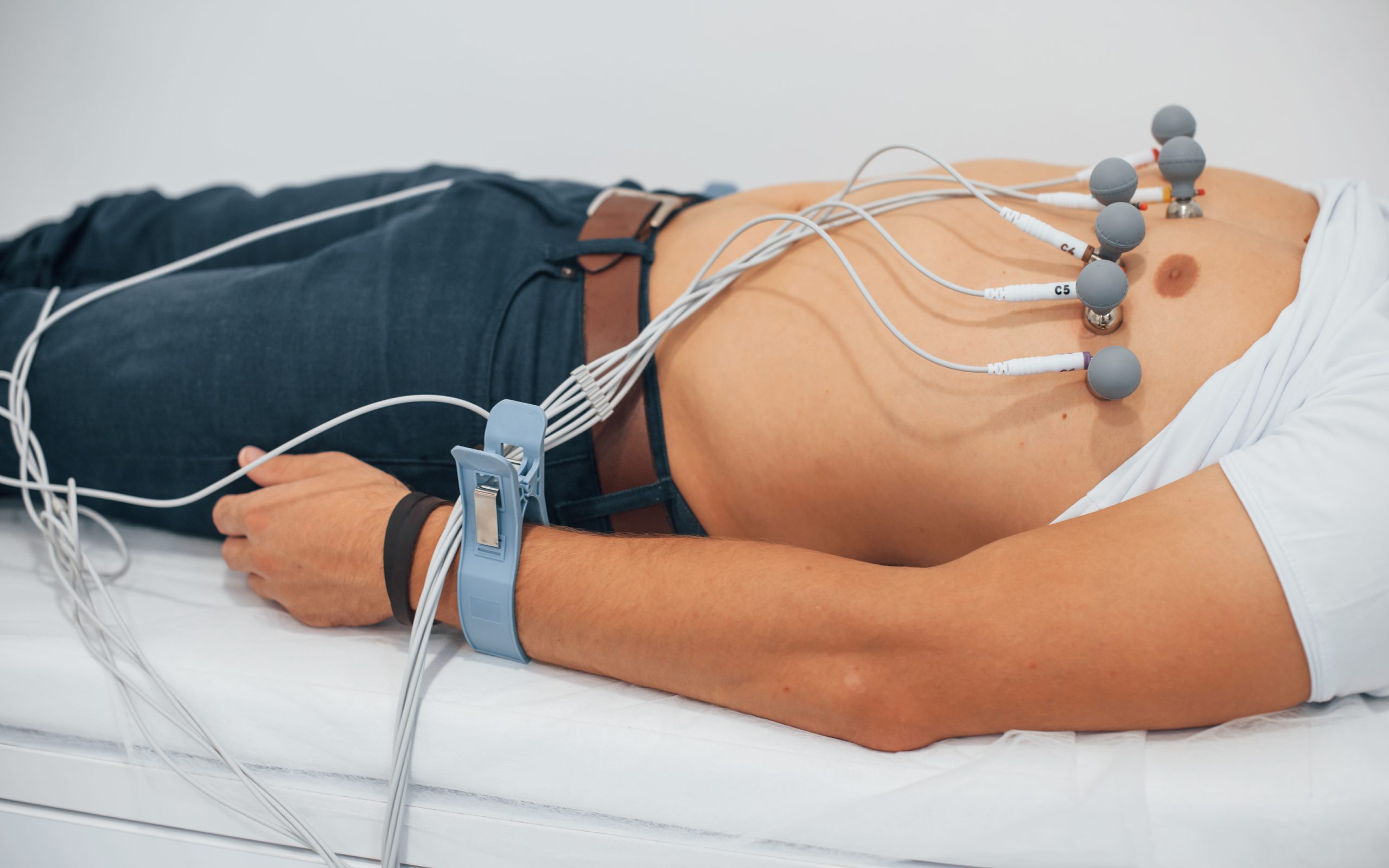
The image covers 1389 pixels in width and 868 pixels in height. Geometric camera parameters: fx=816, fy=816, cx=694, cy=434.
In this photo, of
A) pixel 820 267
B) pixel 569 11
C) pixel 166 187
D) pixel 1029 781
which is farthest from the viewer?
pixel 166 187

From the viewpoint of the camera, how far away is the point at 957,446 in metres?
0.72

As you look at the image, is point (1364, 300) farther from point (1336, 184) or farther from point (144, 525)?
point (144, 525)

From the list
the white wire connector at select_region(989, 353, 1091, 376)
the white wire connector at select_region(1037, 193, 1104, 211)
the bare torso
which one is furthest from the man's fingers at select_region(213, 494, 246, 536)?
the white wire connector at select_region(1037, 193, 1104, 211)

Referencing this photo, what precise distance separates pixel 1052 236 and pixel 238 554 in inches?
34.2

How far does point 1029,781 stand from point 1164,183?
→ 63 centimetres

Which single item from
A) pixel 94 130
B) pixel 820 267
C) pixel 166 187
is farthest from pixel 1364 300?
pixel 94 130

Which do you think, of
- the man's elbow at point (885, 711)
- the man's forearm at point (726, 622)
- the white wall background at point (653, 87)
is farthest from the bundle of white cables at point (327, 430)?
the white wall background at point (653, 87)

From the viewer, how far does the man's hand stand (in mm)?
796

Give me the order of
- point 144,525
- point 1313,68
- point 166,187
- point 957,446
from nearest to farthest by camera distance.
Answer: point 957,446
point 144,525
point 1313,68
point 166,187

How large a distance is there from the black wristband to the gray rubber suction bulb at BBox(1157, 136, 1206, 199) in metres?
0.78

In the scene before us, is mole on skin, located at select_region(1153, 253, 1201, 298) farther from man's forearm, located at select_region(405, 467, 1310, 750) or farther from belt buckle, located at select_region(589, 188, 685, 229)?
belt buckle, located at select_region(589, 188, 685, 229)

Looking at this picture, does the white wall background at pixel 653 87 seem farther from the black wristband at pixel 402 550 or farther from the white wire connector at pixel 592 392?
the black wristband at pixel 402 550

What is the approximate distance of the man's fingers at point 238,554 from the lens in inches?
34.0

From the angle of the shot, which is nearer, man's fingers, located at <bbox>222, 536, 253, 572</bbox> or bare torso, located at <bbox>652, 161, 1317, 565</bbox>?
bare torso, located at <bbox>652, 161, 1317, 565</bbox>
